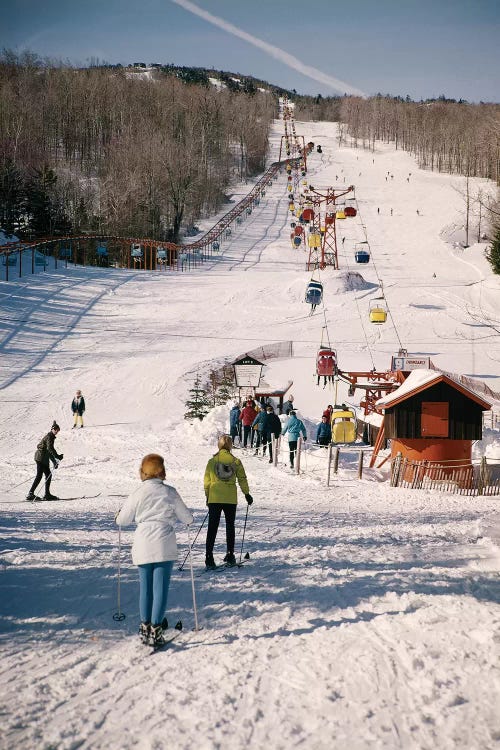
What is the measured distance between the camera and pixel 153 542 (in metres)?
4.97

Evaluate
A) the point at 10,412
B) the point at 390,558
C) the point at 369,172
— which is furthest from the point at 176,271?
the point at 369,172

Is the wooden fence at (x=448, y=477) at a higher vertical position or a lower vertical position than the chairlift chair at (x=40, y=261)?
lower

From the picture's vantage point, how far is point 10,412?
73.0 ft

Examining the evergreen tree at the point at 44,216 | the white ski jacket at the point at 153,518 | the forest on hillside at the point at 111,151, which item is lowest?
the white ski jacket at the point at 153,518

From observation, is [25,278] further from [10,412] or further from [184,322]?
[10,412]

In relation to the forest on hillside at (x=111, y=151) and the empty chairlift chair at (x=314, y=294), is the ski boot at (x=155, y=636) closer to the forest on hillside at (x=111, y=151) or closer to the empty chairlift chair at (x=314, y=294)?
the empty chairlift chair at (x=314, y=294)

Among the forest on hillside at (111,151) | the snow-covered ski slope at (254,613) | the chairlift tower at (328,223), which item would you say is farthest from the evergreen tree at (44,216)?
the snow-covered ski slope at (254,613)

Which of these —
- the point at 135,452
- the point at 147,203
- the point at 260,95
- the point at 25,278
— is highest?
the point at 260,95

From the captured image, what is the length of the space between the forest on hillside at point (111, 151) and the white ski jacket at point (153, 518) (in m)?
52.6

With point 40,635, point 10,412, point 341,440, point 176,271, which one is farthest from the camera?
point 176,271

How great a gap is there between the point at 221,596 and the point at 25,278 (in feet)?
126

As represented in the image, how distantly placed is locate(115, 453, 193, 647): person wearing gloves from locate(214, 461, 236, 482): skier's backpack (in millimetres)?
1694

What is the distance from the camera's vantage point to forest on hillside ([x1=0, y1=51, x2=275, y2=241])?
197ft

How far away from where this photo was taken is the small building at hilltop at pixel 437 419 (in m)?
16.7
